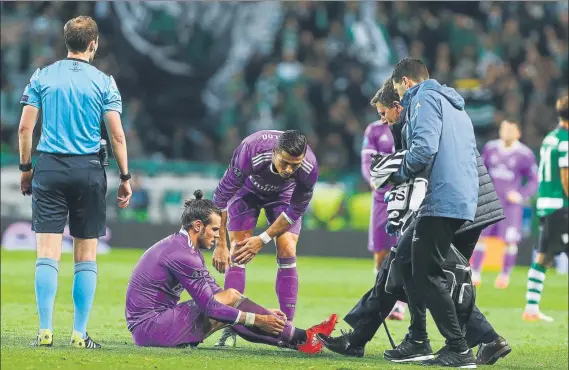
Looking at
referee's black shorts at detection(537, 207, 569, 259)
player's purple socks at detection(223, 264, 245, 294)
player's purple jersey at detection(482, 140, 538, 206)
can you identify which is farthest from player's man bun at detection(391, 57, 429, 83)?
player's purple jersey at detection(482, 140, 538, 206)

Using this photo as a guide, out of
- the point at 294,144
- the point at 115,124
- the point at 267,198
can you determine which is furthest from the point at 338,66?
the point at 115,124

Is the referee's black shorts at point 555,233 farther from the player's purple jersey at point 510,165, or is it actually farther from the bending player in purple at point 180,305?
the bending player in purple at point 180,305

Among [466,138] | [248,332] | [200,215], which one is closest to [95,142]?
[200,215]

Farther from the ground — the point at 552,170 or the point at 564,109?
the point at 564,109

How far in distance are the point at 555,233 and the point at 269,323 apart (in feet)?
16.0

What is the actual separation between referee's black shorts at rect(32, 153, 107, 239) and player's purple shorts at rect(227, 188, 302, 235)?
6.42 ft

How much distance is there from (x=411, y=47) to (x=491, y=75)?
1796mm

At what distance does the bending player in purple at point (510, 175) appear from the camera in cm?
1541

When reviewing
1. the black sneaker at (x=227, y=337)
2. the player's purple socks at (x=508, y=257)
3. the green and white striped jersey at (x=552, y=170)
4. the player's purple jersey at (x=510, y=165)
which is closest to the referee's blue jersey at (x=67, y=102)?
the black sneaker at (x=227, y=337)

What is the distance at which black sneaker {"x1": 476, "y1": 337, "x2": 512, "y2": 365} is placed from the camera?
788cm

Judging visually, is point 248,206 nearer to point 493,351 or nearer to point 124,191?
point 124,191

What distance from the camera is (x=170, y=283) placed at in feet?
26.2

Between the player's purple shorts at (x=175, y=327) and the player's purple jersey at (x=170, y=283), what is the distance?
2.5 inches

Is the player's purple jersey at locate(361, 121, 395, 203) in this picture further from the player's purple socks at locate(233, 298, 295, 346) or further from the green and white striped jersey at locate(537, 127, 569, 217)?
the player's purple socks at locate(233, 298, 295, 346)
